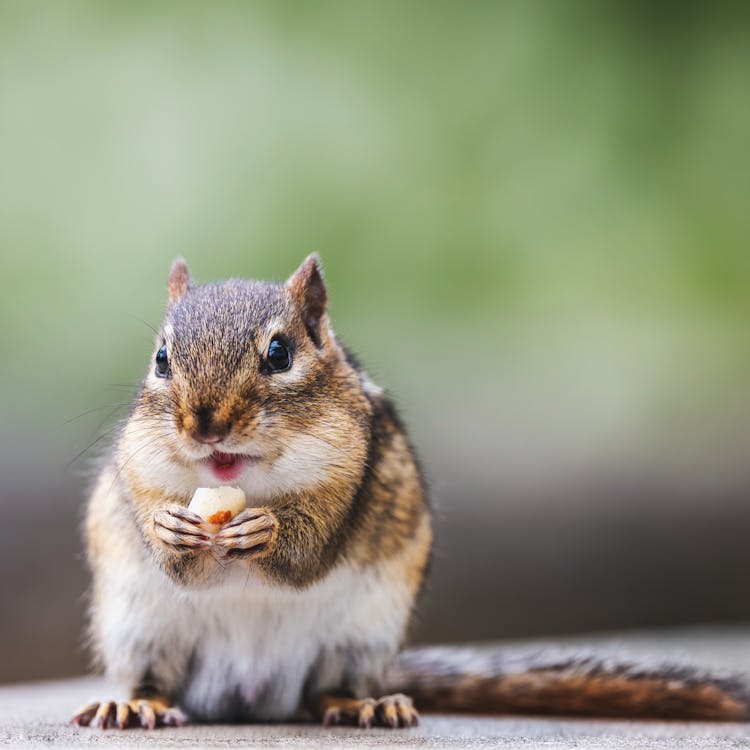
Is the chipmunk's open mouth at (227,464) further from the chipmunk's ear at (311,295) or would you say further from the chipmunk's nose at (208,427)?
the chipmunk's ear at (311,295)

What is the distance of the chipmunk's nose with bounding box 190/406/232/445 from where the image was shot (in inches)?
69.4

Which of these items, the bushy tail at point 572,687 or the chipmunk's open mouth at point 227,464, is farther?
the bushy tail at point 572,687

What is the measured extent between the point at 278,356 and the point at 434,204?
378 cm

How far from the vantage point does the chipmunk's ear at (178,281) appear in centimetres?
213

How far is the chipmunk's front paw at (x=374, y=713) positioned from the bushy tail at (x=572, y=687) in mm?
296

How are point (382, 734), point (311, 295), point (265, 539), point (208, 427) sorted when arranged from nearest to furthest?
1. point (208, 427)
2. point (265, 539)
3. point (382, 734)
4. point (311, 295)

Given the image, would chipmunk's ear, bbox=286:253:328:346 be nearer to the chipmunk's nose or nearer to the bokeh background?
the chipmunk's nose

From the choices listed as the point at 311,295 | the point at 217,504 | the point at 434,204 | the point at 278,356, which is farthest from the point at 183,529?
the point at 434,204

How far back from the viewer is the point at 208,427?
176cm

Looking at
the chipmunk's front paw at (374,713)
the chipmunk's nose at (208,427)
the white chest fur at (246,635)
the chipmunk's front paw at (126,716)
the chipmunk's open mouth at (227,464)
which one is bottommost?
the chipmunk's front paw at (374,713)

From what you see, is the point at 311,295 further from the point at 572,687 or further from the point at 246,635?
the point at 572,687

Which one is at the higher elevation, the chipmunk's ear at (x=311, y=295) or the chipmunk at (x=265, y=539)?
the chipmunk's ear at (x=311, y=295)

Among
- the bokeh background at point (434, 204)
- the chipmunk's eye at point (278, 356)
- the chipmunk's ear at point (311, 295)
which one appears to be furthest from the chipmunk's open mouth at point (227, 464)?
the bokeh background at point (434, 204)

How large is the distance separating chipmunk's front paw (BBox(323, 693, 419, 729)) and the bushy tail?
0.30m
